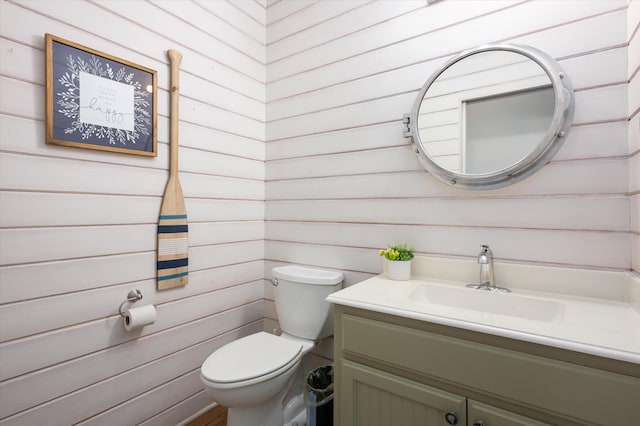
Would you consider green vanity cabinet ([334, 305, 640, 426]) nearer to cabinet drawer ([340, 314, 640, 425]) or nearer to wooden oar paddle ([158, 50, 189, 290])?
cabinet drawer ([340, 314, 640, 425])

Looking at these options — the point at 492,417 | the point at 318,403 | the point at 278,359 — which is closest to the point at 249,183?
the point at 278,359

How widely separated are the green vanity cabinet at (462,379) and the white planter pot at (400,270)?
372 millimetres

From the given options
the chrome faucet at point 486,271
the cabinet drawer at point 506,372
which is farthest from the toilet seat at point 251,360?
the chrome faucet at point 486,271

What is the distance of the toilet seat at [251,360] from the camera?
4.02 ft

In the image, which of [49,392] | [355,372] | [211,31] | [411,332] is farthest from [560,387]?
[211,31]

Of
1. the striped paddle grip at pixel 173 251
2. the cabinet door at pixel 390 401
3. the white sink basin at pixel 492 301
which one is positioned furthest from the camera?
the striped paddle grip at pixel 173 251

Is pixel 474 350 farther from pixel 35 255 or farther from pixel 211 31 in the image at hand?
pixel 211 31

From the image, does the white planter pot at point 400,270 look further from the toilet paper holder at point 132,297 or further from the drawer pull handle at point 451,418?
the toilet paper holder at point 132,297

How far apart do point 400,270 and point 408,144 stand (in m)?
0.62

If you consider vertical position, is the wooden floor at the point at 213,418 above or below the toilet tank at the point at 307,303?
below

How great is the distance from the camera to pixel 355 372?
1.12 m

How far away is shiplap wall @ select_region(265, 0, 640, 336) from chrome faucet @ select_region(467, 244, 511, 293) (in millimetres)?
85

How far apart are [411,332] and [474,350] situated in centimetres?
19

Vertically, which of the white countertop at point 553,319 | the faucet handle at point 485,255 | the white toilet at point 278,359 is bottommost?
the white toilet at point 278,359
